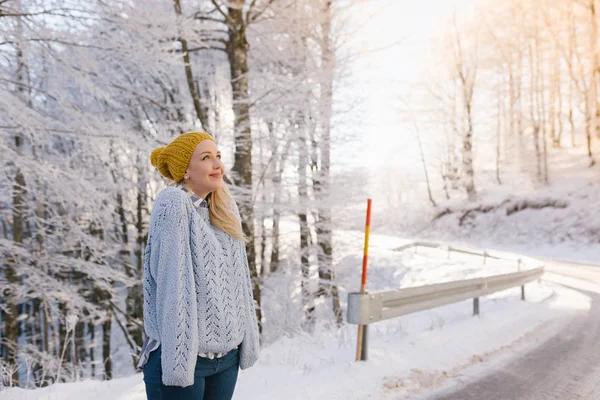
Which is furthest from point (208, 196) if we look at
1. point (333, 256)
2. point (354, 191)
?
point (333, 256)

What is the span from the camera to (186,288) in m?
1.83

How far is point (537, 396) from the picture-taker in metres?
4.03

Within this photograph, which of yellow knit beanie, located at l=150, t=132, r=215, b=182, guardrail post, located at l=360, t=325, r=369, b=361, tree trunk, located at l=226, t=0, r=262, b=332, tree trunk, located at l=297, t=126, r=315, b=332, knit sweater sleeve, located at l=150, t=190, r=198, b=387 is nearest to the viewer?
knit sweater sleeve, located at l=150, t=190, r=198, b=387

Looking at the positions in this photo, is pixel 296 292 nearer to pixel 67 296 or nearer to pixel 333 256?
pixel 333 256

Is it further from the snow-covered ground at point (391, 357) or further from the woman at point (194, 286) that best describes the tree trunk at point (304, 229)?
the woman at point (194, 286)

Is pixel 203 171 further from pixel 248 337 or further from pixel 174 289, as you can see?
pixel 248 337

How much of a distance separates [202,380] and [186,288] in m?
0.41

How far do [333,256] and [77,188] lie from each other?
888cm

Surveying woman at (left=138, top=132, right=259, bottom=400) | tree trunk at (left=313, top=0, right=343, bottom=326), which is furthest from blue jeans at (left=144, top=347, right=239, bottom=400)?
tree trunk at (left=313, top=0, right=343, bottom=326)

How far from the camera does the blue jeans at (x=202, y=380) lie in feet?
6.03

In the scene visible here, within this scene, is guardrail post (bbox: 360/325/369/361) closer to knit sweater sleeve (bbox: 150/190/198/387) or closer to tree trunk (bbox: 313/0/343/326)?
knit sweater sleeve (bbox: 150/190/198/387)

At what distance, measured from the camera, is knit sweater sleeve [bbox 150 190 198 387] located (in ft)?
Result: 5.75

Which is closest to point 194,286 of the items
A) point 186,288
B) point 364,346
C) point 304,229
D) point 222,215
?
point 186,288

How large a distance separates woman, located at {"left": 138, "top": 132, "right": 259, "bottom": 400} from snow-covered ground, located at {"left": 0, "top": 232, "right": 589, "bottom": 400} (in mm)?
1867
